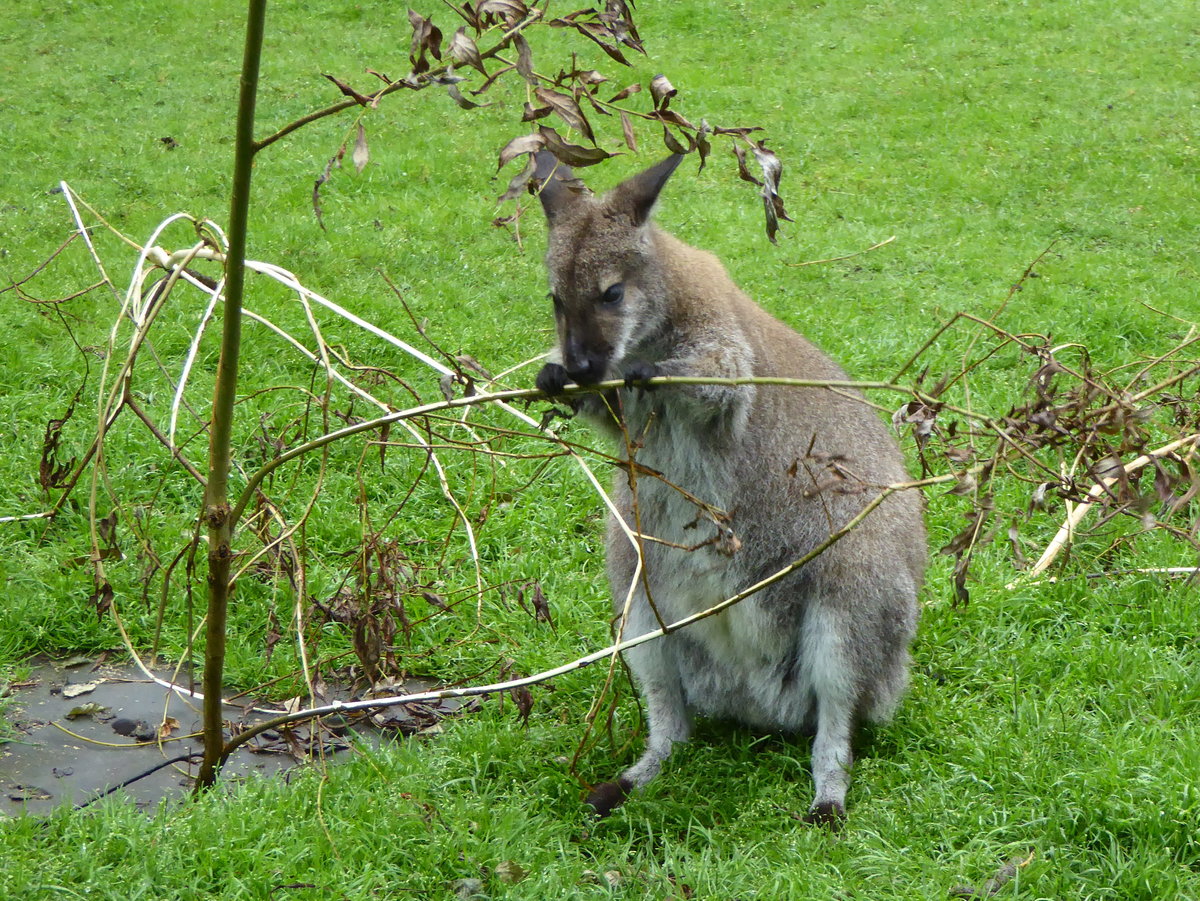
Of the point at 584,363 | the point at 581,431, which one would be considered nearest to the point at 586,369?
the point at 584,363

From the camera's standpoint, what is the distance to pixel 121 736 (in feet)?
13.4

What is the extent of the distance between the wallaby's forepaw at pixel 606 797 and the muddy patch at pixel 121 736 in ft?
2.25

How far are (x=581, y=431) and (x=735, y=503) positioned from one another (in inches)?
79.8

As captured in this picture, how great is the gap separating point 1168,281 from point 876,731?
566 cm

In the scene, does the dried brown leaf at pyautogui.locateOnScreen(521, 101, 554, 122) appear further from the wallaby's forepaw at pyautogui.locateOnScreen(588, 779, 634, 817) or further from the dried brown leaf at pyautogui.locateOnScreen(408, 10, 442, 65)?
the wallaby's forepaw at pyautogui.locateOnScreen(588, 779, 634, 817)

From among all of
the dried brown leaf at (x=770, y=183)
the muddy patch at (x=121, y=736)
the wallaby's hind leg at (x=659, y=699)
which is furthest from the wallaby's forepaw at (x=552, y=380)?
the muddy patch at (x=121, y=736)

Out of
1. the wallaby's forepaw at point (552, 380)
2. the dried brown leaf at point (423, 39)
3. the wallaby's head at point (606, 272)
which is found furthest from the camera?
the wallaby's head at point (606, 272)

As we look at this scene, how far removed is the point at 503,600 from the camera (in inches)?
194

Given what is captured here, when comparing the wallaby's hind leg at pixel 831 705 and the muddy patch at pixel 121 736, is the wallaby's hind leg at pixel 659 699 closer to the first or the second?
the wallaby's hind leg at pixel 831 705

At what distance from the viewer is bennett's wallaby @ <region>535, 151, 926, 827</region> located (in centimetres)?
380

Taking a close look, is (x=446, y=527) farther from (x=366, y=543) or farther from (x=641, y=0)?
(x=641, y=0)

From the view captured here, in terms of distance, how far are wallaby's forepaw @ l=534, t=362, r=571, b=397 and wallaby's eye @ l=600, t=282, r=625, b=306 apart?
0.34m

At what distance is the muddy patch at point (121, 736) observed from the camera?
12.3 ft

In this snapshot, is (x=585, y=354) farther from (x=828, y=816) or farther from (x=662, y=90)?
(x=828, y=816)
